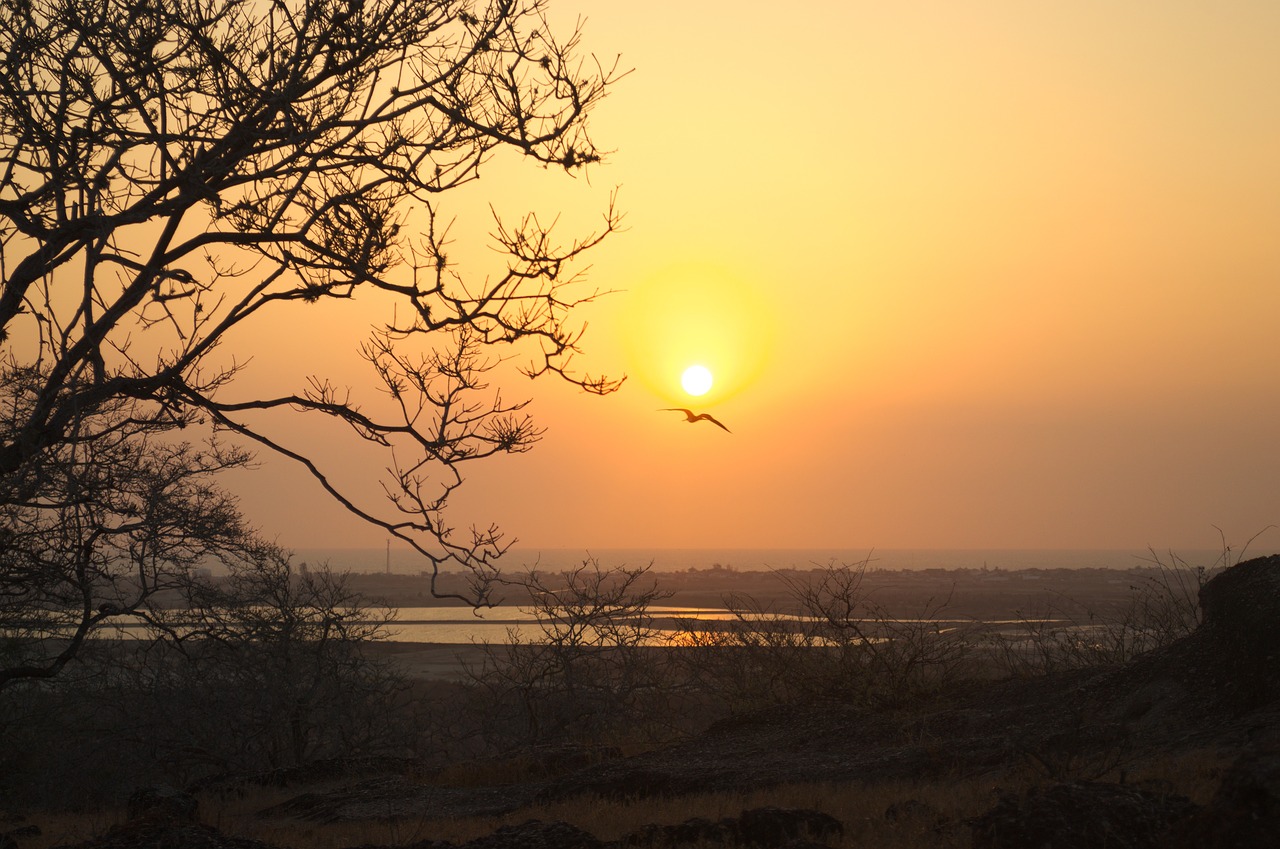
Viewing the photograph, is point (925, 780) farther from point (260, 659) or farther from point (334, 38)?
point (260, 659)

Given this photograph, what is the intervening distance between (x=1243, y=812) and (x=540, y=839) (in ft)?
12.1

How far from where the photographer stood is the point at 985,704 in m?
9.44

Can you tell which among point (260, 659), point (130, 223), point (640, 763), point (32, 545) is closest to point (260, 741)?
point (260, 659)

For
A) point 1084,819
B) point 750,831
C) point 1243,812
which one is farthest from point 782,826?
point 1243,812

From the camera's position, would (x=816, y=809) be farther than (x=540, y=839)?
Yes

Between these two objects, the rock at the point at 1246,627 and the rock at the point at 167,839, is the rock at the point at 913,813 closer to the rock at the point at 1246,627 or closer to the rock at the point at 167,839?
the rock at the point at 1246,627

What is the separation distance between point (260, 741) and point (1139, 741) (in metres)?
13.9

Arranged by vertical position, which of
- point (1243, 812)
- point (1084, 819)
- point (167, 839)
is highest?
point (1243, 812)

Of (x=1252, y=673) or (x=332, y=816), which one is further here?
(x=332, y=816)

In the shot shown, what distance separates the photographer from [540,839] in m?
5.91

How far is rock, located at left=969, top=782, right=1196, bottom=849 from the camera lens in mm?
4695

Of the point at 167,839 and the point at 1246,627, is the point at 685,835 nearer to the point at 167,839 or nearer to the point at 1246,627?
the point at 167,839

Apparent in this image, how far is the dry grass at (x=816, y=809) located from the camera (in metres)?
5.80

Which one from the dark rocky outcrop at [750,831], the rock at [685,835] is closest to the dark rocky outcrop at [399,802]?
the rock at [685,835]
